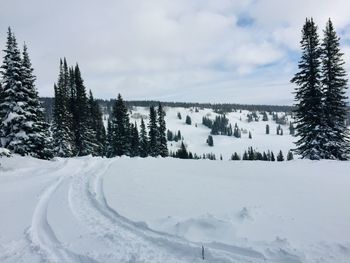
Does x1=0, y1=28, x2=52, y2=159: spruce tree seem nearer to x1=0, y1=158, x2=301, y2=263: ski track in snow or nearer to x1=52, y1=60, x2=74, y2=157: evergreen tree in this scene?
x1=52, y1=60, x2=74, y2=157: evergreen tree

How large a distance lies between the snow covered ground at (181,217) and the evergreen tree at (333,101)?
31.7 feet

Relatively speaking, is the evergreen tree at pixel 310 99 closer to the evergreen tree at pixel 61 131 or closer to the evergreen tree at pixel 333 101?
the evergreen tree at pixel 333 101

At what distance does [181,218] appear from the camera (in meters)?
9.14

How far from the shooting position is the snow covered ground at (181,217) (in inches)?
272

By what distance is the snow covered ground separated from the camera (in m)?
6.92

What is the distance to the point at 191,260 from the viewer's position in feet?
21.5

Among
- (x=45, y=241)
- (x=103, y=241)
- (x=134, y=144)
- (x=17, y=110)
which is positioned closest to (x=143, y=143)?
(x=134, y=144)

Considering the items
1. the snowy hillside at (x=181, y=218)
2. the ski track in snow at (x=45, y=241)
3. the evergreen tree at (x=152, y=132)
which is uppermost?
the evergreen tree at (x=152, y=132)

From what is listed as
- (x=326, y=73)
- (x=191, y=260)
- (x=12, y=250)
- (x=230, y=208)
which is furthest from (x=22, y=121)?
(x=326, y=73)

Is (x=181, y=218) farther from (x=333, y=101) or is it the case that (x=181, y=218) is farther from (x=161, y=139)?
(x=161, y=139)

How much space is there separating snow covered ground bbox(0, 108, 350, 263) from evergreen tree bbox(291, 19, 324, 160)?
370 inches

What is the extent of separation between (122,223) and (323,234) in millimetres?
5632

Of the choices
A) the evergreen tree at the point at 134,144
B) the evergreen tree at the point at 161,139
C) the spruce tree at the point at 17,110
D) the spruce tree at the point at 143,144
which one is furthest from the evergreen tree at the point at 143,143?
the spruce tree at the point at 17,110

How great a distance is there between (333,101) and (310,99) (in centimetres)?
195
